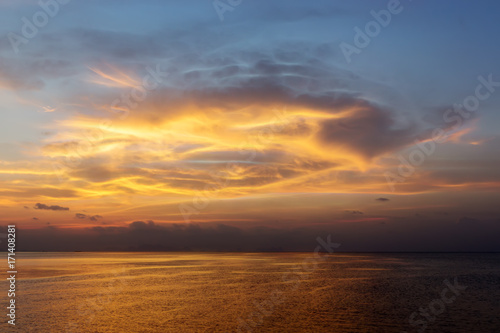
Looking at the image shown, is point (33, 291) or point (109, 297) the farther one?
Result: point (33, 291)

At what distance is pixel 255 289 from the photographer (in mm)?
80688

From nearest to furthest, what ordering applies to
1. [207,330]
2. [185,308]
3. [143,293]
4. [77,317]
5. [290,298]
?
1. [207,330]
2. [77,317]
3. [185,308]
4. [290,298]
5. [143,293]

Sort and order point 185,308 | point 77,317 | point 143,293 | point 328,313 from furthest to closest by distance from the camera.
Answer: point 143,293
point 185,308
point 328,313
point 77,317

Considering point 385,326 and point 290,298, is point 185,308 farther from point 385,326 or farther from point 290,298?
point 385,326

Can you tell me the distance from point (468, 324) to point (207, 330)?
93.3ft

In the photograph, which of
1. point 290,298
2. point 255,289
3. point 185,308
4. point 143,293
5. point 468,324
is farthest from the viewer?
point 255,289

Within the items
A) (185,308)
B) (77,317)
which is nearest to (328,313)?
(185,308)

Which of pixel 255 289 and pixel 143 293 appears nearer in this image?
pixel 143 293

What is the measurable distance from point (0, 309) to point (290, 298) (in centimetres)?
3973

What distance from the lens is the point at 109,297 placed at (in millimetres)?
68938

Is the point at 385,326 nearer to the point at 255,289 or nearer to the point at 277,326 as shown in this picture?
the point at 277,326

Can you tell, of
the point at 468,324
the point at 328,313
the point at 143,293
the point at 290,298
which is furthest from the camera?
the point at 143,293

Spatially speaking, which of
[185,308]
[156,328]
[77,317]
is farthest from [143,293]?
[156,328]

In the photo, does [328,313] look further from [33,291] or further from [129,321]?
[33,291]
